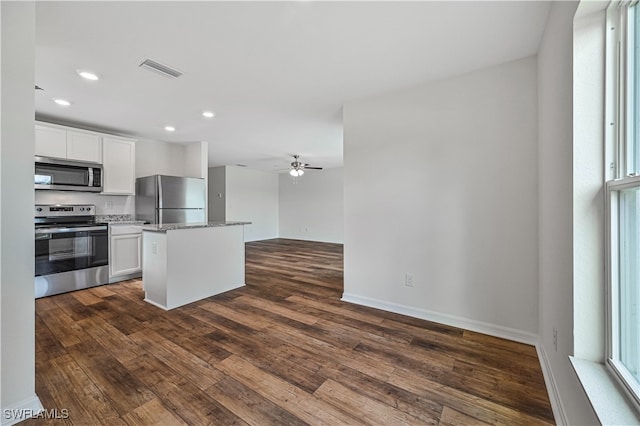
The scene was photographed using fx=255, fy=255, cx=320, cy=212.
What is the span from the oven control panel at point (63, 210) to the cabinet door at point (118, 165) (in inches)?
14.1

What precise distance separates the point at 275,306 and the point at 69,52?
2946mm

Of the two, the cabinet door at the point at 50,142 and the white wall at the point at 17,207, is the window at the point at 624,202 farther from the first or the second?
the cabinet door at the point at 50,142

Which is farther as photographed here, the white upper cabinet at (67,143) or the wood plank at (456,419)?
the white upper cabinet at (67,143)

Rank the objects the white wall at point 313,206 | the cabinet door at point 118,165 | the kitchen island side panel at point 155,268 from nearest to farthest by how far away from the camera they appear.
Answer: the kitchen island side panel at point 155,268
the cabinet door at point 118,165
the white wall at point 313,206

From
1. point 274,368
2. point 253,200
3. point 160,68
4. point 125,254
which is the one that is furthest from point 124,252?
point 253,200

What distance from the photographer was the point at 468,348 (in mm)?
2057

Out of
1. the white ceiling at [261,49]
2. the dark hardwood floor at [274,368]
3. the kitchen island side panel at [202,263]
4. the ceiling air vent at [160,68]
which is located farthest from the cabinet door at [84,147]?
the ceiling air vent at [160,68]

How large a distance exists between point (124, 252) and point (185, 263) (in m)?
1.67

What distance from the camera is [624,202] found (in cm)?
99

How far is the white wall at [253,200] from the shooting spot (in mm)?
7936

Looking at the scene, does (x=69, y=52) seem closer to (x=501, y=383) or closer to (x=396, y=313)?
(x=396, y=313)

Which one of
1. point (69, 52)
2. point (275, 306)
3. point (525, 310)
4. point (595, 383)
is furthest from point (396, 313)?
point (69, 52)

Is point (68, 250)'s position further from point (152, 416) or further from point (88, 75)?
point (152, 416)

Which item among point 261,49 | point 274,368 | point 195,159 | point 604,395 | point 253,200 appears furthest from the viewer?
point 253,200
